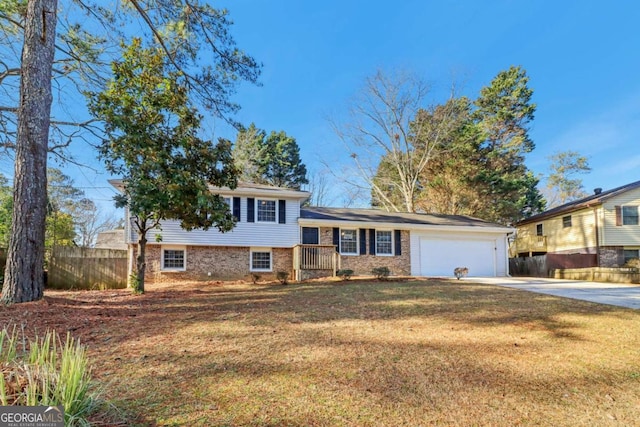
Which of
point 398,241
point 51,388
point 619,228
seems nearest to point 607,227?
point 619,228

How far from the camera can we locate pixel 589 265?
62.6 feet

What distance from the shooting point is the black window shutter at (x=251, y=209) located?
1539 centimetres

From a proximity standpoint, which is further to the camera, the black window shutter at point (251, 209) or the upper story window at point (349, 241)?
the upper story window at point (349, 241)

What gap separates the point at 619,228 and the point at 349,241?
1627 cm

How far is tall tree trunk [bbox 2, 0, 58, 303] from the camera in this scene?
21.3 ft

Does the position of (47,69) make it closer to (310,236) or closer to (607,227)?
(310,236)

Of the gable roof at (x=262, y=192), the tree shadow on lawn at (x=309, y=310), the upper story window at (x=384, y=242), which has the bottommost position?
the tree shadow on lawn at (x=309, y=310)

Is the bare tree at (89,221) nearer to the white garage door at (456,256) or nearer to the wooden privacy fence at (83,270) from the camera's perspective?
the wooden privacy fence at (83,270)

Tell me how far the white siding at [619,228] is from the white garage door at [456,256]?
7.42 metres

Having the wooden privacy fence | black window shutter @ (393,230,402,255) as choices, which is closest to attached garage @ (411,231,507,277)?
black window shutter @ (393,230,402,255)

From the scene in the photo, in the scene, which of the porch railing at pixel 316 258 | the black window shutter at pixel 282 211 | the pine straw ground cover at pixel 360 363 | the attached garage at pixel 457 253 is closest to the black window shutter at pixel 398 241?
the attached garage at pixel 457 253

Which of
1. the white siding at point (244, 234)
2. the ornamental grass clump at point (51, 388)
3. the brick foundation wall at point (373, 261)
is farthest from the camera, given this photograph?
the brick foundation wall at point (373, 261)

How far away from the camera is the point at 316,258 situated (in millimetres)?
14789

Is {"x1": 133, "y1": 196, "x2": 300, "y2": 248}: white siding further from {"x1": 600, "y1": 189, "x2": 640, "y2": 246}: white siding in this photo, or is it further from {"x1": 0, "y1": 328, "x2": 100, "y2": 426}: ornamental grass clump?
{"x1": 600, "y1": 189, "x2": 640, "y2": 246}: white siding
